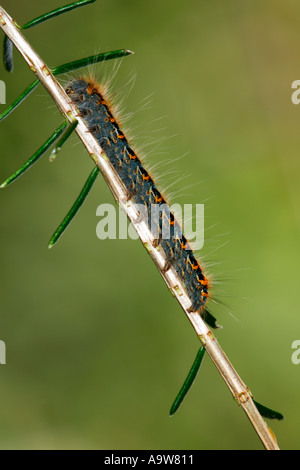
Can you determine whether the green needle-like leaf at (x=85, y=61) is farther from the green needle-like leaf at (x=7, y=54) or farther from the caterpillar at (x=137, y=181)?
the caterpillar at (x=137, y=181)

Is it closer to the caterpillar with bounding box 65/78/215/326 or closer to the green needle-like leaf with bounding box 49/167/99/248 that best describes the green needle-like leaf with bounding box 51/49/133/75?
the green needle-like leaf with bounding box 49/167/99/248

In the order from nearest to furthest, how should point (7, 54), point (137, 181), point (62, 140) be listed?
point (62, 140) → point (7, 54) → point (137, 181)

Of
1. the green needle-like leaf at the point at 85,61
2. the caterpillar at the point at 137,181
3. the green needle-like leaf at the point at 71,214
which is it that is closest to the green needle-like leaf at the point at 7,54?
the green needle-like leaf at the point at 85,61

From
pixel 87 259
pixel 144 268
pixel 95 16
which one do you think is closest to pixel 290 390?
pixel 144 268

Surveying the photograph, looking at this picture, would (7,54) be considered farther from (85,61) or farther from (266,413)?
(266,413)

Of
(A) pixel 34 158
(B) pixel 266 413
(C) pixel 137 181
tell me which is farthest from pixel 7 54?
(B) pixel 266 413

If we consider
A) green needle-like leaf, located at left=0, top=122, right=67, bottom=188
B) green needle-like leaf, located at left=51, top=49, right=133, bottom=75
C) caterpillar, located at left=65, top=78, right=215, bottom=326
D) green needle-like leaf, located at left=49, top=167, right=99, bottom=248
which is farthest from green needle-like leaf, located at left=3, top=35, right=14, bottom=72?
caterpillar, located at left=65, top=78, right=215, bottom=326

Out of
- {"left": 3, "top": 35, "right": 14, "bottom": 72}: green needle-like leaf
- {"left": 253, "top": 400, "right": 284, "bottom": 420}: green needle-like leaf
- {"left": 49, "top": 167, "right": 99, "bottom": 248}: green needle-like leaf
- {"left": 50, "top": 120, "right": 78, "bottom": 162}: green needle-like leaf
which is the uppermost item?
{"left": 3, "top": 35, "right": 14, "bottom": 72}: green needle-like leaf

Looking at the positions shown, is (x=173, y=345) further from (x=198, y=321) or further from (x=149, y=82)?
(x=198, y=321)
